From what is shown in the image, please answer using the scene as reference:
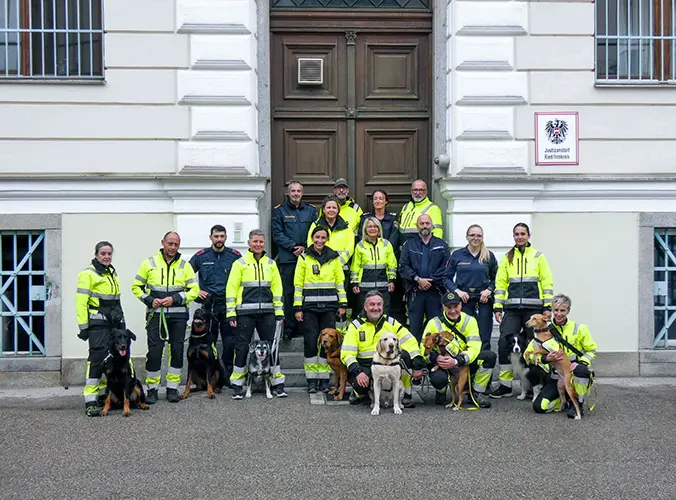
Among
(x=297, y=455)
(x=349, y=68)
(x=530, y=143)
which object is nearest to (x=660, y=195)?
(x=530, y=143)

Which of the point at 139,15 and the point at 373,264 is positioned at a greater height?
the point at 139,15

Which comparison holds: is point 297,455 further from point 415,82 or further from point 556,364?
point 415,82

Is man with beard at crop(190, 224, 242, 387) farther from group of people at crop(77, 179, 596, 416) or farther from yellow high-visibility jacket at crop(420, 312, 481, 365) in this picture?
Result: yellow high-visibility jacket at crop(420, 312, 481, 365)

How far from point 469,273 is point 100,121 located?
16.7ft

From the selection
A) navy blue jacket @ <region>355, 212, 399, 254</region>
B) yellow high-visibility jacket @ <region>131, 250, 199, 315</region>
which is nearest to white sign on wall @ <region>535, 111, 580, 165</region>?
navy blue jacket @ <region>355, 212, 399, 254</region>

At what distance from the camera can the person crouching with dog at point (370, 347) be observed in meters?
9.81

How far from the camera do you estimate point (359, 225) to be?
1166cm

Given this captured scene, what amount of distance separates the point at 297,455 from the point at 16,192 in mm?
5933

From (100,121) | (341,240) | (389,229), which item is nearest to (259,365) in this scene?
(341,240)

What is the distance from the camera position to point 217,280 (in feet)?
35.9

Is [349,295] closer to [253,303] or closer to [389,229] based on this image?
[389,229]

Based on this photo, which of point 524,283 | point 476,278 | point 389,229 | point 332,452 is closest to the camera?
point 332,452

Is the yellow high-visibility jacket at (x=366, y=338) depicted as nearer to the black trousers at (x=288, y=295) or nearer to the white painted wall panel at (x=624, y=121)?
the black trousers at (x=288, y=295)

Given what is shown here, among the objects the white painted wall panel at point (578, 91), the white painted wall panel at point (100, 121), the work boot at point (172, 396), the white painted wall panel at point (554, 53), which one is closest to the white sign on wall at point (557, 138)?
the white painted wall panel at point (578, 91)
